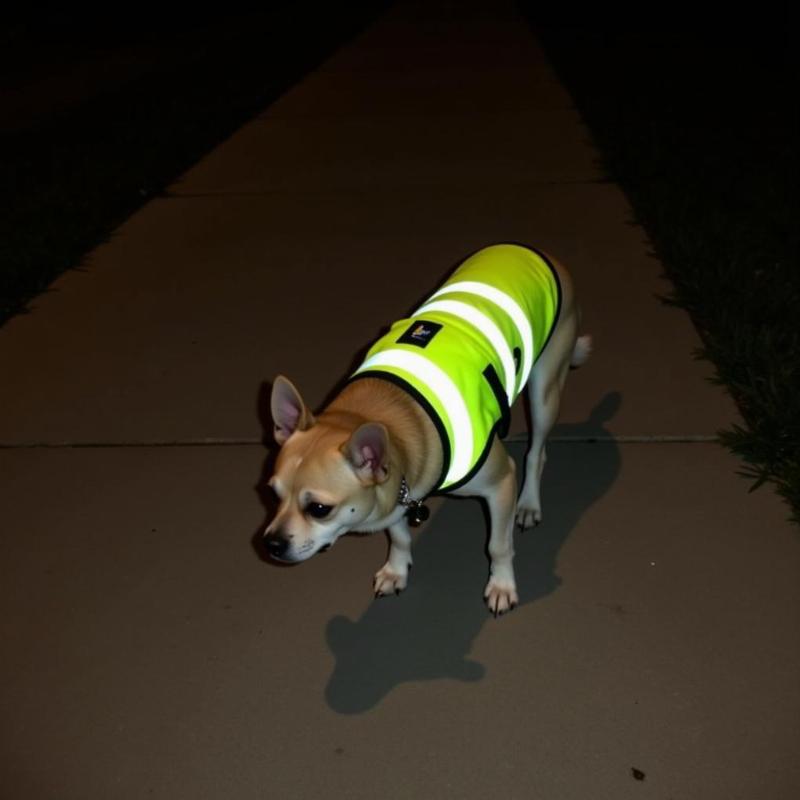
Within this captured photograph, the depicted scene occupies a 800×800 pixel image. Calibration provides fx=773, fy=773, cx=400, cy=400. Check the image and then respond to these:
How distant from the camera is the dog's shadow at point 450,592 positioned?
113 inches

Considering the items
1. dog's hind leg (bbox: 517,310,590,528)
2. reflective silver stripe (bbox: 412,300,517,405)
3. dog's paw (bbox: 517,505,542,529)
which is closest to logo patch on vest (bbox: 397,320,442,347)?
A: reflective silver stripe (bbox: 412,300,517,405)

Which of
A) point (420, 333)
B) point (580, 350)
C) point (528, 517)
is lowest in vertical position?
point (528, 517)

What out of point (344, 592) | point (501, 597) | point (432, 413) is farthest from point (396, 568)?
point (432, 413)

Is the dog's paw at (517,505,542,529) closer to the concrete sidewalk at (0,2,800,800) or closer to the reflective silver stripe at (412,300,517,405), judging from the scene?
the concrete sidewalk at (0,2,800,800)

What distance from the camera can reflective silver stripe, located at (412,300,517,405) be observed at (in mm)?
3033

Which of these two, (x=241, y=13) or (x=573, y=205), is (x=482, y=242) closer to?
(x=573, y=205)

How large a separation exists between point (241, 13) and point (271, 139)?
729 inches

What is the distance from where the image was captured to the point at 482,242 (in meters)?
6.53

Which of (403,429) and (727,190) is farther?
(727,190)

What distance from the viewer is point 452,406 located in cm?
284

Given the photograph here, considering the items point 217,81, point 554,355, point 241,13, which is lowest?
point 241,13

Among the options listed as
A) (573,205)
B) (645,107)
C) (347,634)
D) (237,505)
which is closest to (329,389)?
(237,505)

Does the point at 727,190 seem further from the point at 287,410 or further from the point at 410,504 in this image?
the point at 287,410

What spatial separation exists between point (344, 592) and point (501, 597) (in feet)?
2.16
